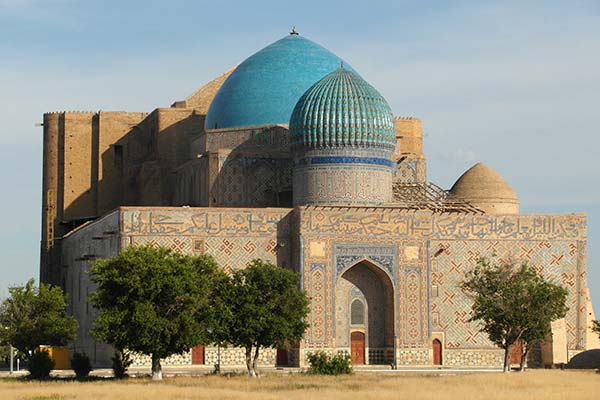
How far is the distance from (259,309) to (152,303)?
304 centimetres

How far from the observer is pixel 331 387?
3425 cm

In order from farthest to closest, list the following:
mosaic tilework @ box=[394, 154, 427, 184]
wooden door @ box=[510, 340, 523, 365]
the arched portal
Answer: mosaic tilework @ box=[394, 154, 427, 184]
wooden door @ box=[510, 340, 523, 365]
the arched portal

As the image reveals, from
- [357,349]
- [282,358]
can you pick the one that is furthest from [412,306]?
[282,358]

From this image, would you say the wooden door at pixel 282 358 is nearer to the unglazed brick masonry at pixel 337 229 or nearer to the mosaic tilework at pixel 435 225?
the unglazed brick masonry at pixel 337 229

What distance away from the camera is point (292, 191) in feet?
156

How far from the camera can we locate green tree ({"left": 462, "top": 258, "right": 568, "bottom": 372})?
40750 mm

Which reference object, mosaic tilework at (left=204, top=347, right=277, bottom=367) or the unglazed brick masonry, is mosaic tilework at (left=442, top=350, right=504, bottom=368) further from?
mosaic tilework at (left=204, top=347, right=277, bottom=367)

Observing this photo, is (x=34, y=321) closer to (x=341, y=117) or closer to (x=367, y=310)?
(x=367, y=310)

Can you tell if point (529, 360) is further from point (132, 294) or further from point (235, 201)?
point (132, 294)

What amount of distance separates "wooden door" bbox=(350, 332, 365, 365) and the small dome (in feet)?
31.0

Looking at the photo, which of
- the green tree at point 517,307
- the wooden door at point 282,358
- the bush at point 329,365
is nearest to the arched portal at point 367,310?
the wooden door at point 282,358

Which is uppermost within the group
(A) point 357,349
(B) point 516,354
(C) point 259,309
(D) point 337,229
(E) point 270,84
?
(E) point 270,84

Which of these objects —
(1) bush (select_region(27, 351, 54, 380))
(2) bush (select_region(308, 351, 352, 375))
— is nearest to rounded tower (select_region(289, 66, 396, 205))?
(2) bush (select_region(308, 351, 352, 375))

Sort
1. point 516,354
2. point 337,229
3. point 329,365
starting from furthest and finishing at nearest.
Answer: point 516,354
point 337,229
point 329,365
